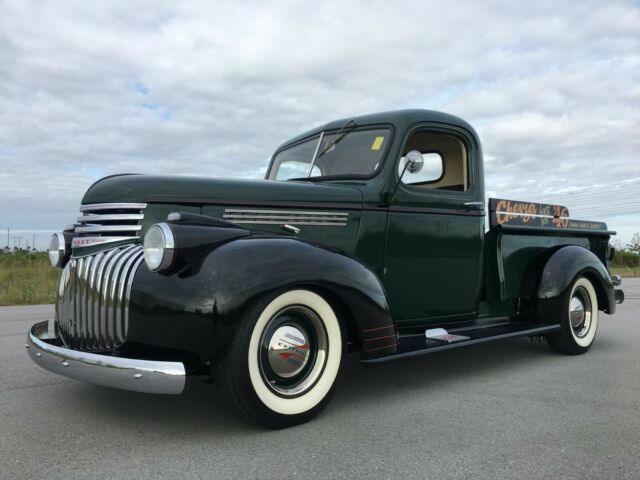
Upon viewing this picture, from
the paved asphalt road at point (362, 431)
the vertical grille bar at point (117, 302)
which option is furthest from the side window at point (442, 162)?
the vertical grille bar at point (117, 302)

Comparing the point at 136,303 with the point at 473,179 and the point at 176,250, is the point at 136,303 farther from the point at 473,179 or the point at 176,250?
the point at 473,179

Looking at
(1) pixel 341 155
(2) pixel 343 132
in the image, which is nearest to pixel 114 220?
(1) pixel 341 155

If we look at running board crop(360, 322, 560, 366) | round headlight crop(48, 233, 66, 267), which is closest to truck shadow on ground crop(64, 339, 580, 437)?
running board crop(360, 322, 560, 366)

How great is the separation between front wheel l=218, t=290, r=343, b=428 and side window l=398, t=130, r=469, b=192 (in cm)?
177

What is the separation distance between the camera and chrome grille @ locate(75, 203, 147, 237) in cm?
319

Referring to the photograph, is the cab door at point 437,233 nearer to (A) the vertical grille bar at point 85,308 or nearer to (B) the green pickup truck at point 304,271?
(B) the green pickup truck at point 304,271

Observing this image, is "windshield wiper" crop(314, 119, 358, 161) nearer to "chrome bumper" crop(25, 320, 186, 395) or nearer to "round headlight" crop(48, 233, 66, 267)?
"round headlight" crop(48, 233, 66, 267)

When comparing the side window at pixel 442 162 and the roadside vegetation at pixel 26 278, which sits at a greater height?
the side window at pixel 442 162

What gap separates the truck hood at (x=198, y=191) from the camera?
127 inches

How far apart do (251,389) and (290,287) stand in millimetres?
544

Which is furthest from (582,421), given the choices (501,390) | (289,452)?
(289,452)

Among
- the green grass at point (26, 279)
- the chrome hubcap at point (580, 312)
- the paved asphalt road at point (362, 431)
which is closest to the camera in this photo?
the paved asphalt road at point (362, 431)

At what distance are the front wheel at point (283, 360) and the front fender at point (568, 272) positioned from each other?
2.55 m

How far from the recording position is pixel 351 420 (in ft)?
10.3
